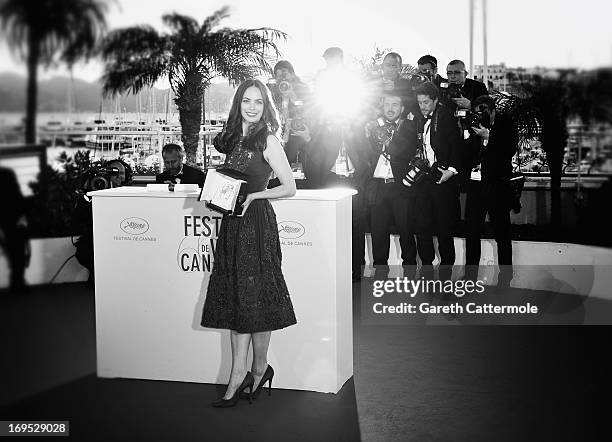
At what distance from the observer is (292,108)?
19.6ft

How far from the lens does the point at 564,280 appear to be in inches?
240

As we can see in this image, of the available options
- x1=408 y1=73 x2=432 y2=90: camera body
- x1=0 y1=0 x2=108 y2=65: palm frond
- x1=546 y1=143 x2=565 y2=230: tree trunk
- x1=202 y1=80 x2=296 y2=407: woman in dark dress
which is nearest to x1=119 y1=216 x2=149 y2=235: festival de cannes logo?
x1=202 y1=80 x2=296 y2=407: woman in dark dress

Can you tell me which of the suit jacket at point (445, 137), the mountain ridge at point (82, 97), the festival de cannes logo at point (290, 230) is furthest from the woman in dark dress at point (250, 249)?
the suit jacket at point (445, 137)

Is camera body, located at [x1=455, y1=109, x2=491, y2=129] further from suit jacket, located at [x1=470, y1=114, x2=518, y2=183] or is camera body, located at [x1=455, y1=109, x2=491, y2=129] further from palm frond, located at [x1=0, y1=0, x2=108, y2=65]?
palm frond, located at [x1=0, y1=0, x2=108, y2=65]

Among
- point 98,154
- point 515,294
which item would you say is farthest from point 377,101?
point 98,154

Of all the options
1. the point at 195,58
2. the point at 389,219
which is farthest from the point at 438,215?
the point at 195,58

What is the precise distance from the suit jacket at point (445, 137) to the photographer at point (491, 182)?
148mm

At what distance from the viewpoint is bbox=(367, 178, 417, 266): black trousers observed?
19.3 feet

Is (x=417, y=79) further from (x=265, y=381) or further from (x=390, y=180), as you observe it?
(x=265, y=381)

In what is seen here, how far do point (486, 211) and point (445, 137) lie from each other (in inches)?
24.1

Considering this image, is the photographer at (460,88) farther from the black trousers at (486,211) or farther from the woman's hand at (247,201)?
the woman's hand at (247,201)

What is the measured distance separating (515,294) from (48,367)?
315 centimetres

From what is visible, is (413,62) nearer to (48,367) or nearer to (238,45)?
(238,45)

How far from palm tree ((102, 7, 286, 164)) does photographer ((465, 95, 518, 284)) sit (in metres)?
1.63
